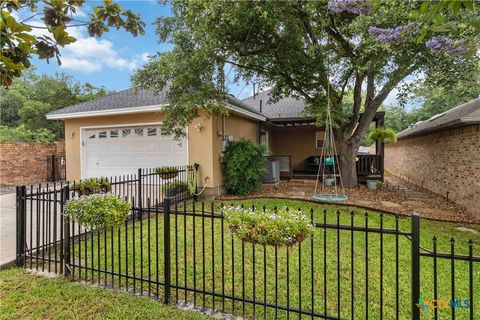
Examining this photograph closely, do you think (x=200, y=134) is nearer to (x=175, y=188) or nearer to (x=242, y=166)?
(x=242, y=166)

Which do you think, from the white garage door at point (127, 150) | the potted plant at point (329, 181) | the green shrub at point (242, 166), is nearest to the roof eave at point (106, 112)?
the white garage door at point (127, 150)

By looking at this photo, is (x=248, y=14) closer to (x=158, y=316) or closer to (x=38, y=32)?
(x=38, y=32)

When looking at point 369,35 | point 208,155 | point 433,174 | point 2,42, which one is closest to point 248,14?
point 369,35

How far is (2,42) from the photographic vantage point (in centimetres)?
155

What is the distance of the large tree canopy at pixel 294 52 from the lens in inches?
255

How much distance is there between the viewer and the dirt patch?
→ 7.35 m

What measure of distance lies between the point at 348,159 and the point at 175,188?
652 cm

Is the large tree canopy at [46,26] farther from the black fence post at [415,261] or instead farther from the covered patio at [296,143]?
the covered patio at [296,143]

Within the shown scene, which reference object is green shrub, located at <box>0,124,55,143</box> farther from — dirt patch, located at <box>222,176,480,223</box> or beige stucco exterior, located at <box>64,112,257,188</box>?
dirt patch, located at <box>222,176,480,223</box>

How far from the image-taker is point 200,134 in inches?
349

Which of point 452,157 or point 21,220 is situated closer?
point 21,220

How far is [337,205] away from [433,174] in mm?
5628

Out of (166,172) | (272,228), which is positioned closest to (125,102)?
(166,172)

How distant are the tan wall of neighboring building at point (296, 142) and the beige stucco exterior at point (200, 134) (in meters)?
4.48
